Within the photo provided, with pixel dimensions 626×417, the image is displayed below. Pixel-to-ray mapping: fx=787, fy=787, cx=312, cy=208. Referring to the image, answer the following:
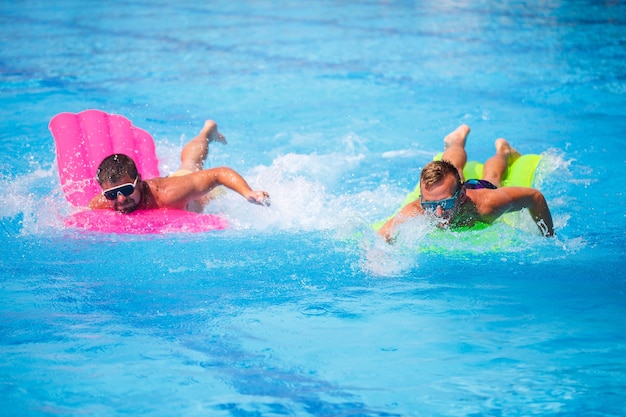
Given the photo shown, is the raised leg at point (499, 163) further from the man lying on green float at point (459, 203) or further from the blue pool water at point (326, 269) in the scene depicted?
the man lying on green float at point (459, 203)

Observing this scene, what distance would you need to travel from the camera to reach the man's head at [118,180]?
15.3 feet

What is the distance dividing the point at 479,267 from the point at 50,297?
7.35 feet

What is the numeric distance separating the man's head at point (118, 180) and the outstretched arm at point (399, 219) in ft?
5.05

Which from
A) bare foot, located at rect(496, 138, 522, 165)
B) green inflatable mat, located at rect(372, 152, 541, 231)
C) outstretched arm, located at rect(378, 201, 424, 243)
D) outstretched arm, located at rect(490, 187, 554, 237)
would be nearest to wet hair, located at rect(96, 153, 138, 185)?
outstretched arm, located at rect(378, 201, 424, 243)

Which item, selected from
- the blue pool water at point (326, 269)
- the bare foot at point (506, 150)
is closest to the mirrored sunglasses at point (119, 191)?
the blue pool water at point (326, 269)

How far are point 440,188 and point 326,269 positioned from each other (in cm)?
→ 75

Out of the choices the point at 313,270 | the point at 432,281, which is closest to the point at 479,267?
the point at 432,281

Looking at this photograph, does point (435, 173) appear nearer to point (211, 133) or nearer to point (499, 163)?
point (499, 163)

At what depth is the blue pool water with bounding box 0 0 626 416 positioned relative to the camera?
319cm

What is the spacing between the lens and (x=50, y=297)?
13.1ft

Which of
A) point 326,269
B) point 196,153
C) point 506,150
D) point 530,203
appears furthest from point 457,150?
point 196,153

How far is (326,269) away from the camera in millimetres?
4246

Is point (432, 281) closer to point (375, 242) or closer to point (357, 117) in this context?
point (375, 242)

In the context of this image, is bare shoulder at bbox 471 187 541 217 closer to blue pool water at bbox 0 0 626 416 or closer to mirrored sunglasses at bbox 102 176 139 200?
blue pool water at bbox 0 0 626 416
